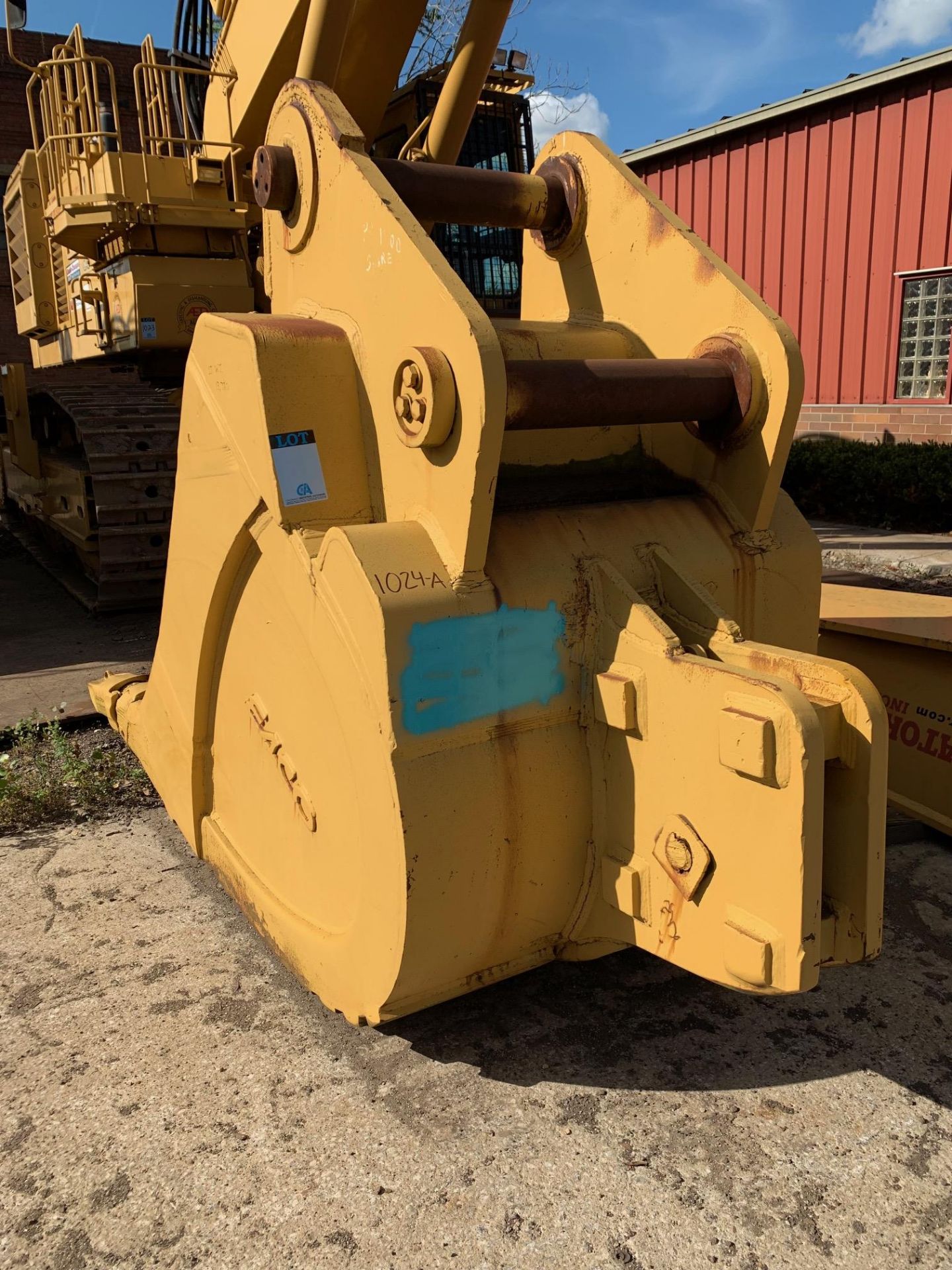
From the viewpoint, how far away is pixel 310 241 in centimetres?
236

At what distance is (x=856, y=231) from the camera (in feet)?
37.5

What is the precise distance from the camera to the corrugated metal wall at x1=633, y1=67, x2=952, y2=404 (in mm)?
10641

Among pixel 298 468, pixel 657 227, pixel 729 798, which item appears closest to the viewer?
pixel 729 798

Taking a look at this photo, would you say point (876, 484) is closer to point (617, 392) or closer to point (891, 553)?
point (891, 553)

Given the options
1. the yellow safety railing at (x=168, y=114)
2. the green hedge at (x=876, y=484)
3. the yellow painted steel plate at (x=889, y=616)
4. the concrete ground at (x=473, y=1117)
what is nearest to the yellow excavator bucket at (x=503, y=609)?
the concrete ground at (x=473, y=1117)

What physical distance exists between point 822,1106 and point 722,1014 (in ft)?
1.19

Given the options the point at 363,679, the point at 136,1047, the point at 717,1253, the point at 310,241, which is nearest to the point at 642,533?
the point at 363,679

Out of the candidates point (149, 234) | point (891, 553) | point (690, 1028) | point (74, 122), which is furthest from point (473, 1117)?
point (891, 553)

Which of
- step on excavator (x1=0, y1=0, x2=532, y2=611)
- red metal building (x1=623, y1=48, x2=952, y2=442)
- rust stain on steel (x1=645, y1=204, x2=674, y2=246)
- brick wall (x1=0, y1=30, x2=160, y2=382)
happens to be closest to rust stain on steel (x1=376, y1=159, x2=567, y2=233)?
rust stain on steel (x1=645, y1=204, x2=674, y2=246)

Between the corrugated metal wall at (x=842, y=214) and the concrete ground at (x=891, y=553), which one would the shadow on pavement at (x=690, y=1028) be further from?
the corrugated metal wall at (x=842, y=214)

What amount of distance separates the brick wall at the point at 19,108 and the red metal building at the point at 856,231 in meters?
11.1

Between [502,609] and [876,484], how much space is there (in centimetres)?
929

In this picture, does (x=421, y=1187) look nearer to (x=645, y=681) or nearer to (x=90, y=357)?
(x=645, y=681)

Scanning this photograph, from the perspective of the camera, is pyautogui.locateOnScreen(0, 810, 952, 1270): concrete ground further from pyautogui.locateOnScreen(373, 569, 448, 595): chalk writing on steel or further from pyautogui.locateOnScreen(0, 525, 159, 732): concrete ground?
pyautogui.locateOnScreen(0, 525, 159, 732): concrete ground
